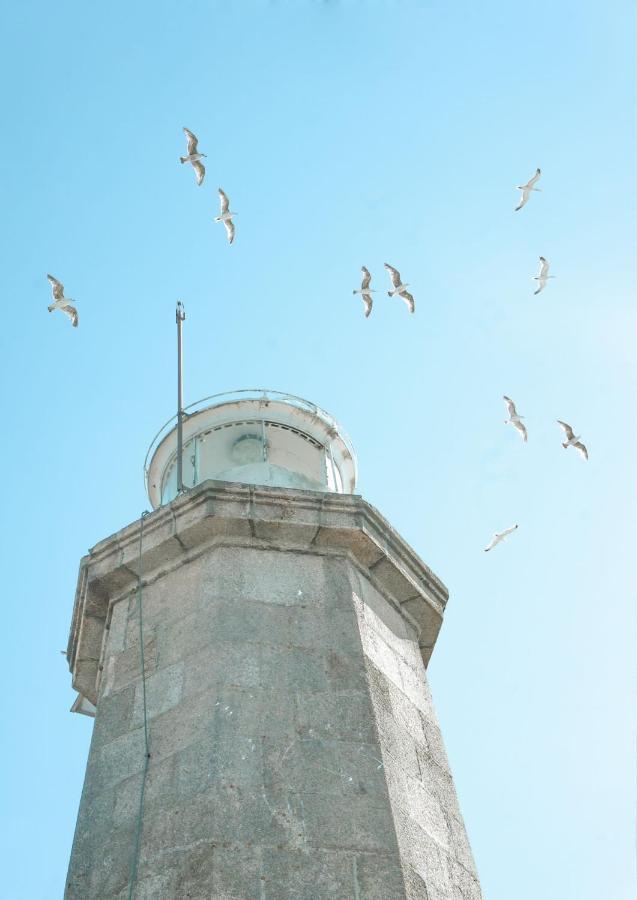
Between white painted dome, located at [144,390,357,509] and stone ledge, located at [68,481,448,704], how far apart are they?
1.88m

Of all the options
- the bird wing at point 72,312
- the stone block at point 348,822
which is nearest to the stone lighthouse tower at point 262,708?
the stone block at point 348,822

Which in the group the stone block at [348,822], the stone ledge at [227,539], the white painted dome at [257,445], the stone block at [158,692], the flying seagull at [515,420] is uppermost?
the flying seagull at [515,420]

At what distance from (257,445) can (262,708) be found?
4.61 meters

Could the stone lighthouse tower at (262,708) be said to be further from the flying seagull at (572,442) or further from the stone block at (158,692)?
the flying seagull at (572,442)

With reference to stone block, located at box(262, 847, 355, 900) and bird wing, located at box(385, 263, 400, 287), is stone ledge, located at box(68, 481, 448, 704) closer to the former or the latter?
stone block, located at box(262, 847, 355, 900)

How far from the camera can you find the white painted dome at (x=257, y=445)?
10820 millimetres

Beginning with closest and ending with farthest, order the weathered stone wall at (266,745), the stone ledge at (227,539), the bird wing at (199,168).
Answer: the weathered stone wall at (266,745) → the stone ledge at (227,539) → the bird wing at (199,168)

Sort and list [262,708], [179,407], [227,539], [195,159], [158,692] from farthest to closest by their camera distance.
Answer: [195,159] < [179,407] < [227,539] < [158,692] < [262,708]

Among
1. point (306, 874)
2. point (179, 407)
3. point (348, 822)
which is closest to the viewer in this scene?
point (306, 874)

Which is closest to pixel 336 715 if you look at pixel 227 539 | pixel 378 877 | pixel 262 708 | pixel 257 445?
pixel 262 708

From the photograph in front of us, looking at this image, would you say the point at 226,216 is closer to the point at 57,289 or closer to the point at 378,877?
the point at 57,289

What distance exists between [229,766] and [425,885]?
135 centimetres

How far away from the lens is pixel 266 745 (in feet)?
21.7

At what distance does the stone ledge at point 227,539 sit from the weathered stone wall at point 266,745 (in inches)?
2.8
